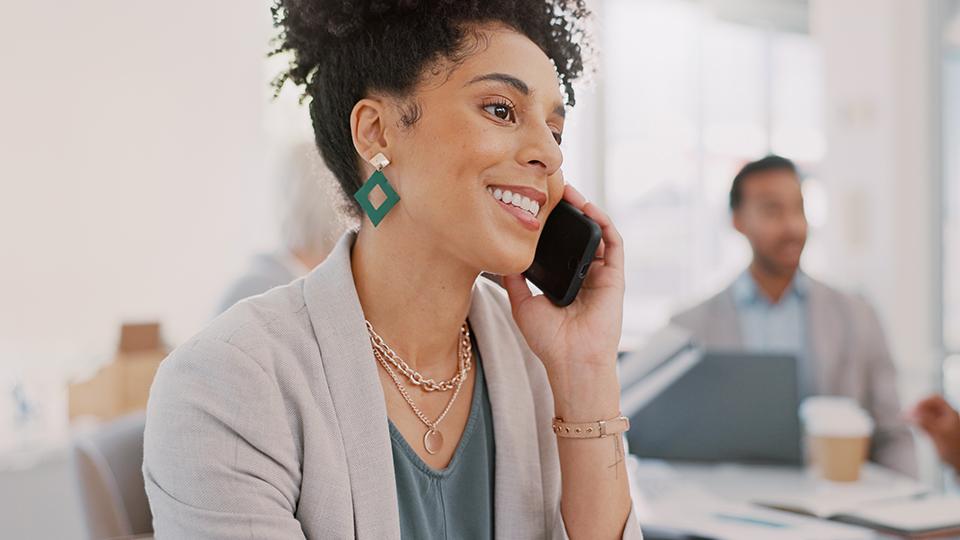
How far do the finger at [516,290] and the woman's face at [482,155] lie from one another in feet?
0.59

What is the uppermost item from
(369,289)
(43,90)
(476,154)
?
(43,90)

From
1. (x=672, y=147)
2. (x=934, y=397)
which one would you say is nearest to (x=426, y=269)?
(x=934, y=397)

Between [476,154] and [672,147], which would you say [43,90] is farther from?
[672,147]

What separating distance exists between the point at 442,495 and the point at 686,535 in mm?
606

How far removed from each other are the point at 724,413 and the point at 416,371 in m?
1.07

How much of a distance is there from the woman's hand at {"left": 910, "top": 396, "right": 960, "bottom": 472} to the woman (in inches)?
53.8

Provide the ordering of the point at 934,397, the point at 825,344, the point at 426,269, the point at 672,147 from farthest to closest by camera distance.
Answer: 1. the point at 672,147
2. the point at 825,344
3. the point at 934,397
4. the point at 426,269

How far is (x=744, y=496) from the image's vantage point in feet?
6.32

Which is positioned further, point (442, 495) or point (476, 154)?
point (442, 495)

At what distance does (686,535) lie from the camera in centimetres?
167

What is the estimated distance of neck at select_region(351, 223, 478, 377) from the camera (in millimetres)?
1257

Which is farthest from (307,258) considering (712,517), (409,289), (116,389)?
(409,289)

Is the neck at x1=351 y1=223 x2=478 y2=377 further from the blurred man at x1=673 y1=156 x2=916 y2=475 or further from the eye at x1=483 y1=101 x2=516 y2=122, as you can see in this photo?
the blurred man at x1=673 y1=156 x2=916 y2=475

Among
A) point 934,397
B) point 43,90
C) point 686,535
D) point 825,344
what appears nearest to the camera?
point 686,535
